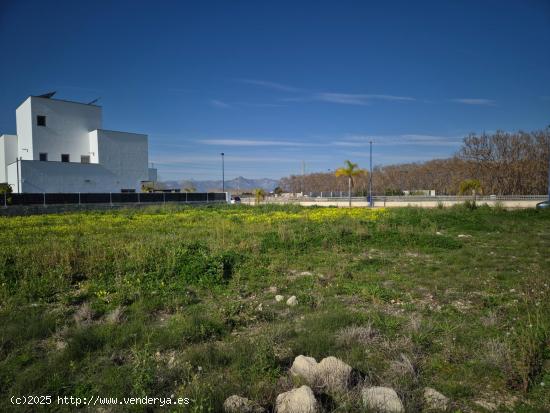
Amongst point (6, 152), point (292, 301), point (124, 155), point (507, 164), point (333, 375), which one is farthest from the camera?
point (507, 164)

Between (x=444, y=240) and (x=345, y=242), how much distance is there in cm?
332

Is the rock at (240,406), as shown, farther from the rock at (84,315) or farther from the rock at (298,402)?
the rock at (84,315)

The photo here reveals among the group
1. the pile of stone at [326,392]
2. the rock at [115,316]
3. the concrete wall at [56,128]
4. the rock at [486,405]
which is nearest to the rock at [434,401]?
the pile of stone at [326,392]

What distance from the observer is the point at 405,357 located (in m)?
3.98

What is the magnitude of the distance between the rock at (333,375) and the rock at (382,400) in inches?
8.9

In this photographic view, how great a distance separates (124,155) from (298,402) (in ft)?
160

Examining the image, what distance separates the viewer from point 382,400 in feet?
10.9

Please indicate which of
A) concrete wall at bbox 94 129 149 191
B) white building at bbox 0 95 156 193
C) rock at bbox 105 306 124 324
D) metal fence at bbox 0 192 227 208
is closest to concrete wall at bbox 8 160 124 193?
white building at bbox 0 95 156 193

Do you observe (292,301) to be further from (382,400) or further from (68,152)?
(68,152)

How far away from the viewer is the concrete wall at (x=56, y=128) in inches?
1650

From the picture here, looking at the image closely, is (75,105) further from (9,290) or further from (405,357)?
(405,357)

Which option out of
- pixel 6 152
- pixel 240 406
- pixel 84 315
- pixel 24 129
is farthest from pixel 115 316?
pixel 6 152

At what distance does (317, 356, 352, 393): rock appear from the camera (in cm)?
356

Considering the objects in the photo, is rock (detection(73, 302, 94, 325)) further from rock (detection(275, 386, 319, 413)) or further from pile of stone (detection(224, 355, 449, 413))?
rock (detection(275, 386, 319, 413))
